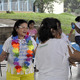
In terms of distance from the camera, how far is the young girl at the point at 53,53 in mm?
2471

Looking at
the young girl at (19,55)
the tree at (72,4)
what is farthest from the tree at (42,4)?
the tree at (72,4)

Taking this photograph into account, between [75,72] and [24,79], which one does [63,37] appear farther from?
[75,72]

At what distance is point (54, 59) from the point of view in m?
2.54

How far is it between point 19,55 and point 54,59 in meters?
1.23

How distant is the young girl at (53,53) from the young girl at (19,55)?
3.49ft

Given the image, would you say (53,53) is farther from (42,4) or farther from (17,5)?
(17,5)

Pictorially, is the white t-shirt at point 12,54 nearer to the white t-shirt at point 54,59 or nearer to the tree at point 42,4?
the white t-shirt at point 54,59

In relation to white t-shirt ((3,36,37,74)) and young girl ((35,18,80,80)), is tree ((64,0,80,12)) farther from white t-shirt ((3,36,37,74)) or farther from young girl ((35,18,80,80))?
young girl ((35,18,80,80))

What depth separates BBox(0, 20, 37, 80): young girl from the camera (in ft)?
12.0

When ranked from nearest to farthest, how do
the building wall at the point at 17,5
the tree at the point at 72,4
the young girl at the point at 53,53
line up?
the young girl at the point at 53,53, the building wall at the point at 17,5, the tree at the point at 72,4

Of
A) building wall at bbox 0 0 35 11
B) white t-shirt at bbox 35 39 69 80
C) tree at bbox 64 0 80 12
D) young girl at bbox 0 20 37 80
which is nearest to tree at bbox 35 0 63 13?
building wall at bbox 0 0 35 11

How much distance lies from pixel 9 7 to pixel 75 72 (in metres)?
21.4

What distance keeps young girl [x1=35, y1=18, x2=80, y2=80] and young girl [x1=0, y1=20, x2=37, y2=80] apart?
1.06 m

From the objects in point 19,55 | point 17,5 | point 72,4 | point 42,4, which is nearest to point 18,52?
point 19,55
